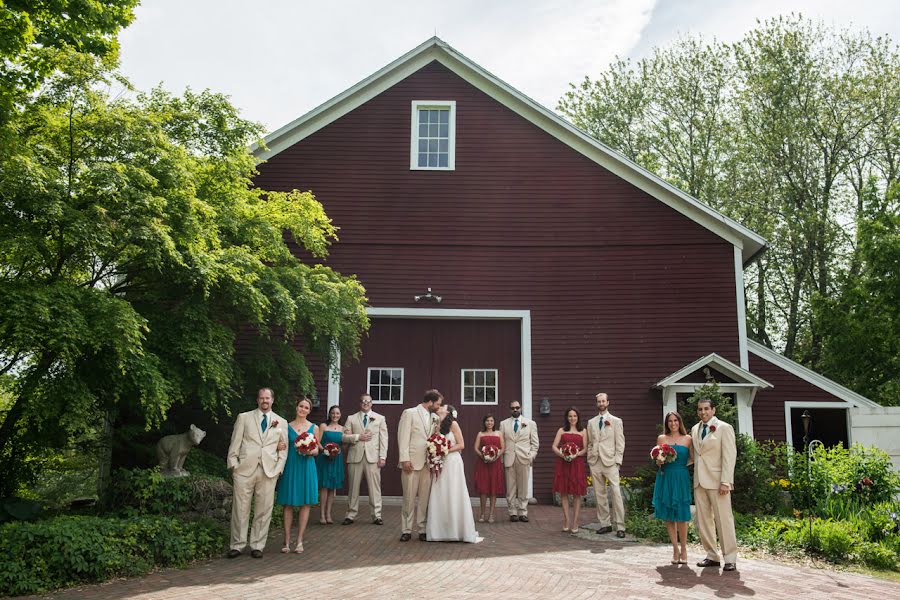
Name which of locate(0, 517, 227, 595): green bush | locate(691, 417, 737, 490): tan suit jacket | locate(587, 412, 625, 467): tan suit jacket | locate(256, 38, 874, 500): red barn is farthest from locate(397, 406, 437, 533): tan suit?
locate(256, 38, 874, 500): red barn

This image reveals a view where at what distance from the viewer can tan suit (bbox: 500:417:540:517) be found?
12.3 meters

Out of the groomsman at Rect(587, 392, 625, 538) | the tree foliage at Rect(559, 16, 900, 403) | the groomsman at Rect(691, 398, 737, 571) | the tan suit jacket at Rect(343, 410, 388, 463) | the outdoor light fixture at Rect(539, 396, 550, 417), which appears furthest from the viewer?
the tree foliage at Rect(559, 16, 900, 403)

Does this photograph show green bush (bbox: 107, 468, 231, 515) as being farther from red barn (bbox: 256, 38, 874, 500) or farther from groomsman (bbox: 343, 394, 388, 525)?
red barn (bbox: 256, 38, 874, 500)

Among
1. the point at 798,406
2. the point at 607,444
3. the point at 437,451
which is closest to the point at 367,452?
the point at 437,451

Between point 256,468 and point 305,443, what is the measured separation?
25.8 inches

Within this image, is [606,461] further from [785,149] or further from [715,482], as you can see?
[785,149]

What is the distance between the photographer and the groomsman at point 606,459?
10.5 metres

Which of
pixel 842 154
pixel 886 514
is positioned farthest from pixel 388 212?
pixel 842 154

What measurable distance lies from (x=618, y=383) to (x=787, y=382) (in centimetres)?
331

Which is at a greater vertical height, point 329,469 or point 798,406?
point 798,406

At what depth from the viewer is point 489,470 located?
12.0 meters

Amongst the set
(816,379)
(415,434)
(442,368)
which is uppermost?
(442,368)

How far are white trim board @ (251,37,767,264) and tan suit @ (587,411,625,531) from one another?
630 centimetres

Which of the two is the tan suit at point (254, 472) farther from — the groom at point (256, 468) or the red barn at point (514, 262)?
the red barn at point (514, 262)
